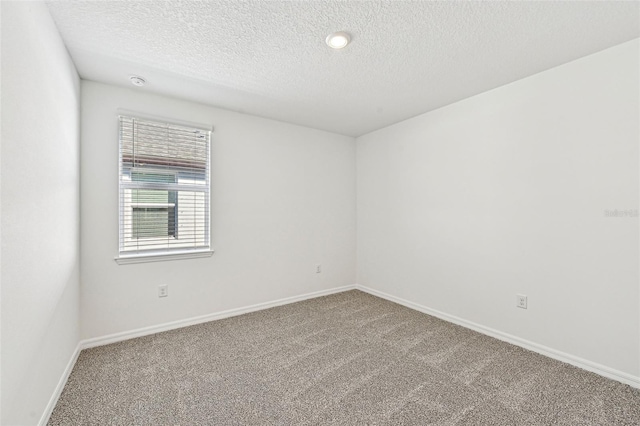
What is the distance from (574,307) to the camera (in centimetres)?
217

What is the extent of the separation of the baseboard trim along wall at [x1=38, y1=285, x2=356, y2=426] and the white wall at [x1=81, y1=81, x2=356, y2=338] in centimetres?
6

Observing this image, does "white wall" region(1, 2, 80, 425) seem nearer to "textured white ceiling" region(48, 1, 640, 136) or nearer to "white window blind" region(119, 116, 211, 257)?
"textured white ceiling" region(48, 1, 640, 136)

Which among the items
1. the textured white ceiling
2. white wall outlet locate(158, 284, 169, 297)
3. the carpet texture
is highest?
the textured white ceiling

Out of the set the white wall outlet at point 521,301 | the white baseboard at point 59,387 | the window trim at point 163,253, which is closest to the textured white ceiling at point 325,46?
the window trim at point 163,253

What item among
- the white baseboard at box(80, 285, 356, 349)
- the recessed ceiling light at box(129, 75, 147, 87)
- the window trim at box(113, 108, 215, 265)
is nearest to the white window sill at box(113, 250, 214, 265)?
the window trim at box(113, 108, 215, 265)

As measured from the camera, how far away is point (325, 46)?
1.97 m

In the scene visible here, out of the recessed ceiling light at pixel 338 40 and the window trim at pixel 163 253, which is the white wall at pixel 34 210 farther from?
the recessed ceiling light at pixel 338 40

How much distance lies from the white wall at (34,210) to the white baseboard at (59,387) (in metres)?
0.05

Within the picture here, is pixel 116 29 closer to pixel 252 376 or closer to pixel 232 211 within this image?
pixel 232 211

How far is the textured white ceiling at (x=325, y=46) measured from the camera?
1.63m

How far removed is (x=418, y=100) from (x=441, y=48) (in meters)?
0.95

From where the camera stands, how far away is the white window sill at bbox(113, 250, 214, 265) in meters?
2.60

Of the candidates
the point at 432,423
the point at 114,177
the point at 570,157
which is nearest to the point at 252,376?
the point at 432,423

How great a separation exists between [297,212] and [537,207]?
2.57 meters
